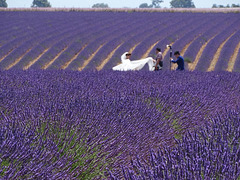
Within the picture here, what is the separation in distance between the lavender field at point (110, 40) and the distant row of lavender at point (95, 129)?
5891 mm

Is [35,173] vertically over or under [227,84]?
over

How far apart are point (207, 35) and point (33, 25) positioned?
745 cm

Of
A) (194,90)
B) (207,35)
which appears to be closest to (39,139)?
(194,90)

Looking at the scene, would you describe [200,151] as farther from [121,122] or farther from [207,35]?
[207,35]

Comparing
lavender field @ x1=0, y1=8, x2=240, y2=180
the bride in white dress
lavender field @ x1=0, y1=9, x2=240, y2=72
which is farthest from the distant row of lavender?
lavender field @ x1=0, y1=9, x2=240, y2=72

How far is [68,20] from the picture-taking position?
19.5 m

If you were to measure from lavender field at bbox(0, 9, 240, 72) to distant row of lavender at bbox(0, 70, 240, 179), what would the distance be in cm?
589

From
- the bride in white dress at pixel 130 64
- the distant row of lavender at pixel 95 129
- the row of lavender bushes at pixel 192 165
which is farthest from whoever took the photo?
the bride in white dress at pixel 130 64

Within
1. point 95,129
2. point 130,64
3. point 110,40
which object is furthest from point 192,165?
point 110,40

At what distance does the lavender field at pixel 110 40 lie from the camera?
12141 mm

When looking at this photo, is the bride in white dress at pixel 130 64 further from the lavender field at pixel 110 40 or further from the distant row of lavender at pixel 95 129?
the distant row of lavender at pixel 95 129

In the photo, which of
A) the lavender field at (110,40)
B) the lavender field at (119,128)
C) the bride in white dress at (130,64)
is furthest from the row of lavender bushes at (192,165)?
the lavender field at (110,40)

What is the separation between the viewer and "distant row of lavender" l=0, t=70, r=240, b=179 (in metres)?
2.24

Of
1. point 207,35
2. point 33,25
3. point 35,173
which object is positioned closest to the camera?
point 35,173
